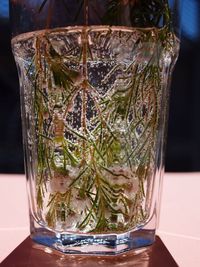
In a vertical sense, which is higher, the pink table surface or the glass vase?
the glass vase

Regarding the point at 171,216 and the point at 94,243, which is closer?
the point at 94,243

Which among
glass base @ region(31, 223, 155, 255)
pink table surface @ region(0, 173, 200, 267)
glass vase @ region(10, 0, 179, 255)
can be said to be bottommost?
pink table surface @ region(0, 173, 200, 267)

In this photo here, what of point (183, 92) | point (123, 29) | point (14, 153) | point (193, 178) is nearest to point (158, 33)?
point (123, 29)

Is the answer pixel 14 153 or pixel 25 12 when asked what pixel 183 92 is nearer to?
pixel 14 153

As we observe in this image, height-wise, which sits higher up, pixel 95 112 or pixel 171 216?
pixel 95 112

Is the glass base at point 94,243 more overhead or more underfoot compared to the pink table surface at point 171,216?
more overhead
